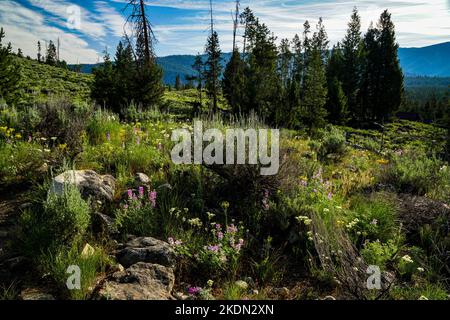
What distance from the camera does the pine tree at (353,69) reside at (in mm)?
41819

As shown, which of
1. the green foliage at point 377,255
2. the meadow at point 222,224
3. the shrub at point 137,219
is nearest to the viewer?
the meadow at point 222,224

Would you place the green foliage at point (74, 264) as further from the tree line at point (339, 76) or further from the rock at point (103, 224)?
the tree line at point (339, 76)

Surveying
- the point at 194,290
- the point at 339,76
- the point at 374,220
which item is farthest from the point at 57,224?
the point at 339,76

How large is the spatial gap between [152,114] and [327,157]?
548 centimetres

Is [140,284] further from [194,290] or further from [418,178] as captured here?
[418,178]

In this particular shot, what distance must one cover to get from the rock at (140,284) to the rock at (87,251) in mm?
327

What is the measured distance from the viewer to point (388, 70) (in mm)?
41188

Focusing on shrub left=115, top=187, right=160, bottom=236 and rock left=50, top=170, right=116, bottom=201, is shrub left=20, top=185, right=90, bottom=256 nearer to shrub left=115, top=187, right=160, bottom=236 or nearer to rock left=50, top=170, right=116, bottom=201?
shrub left=115, top=187, right=160, bottom=236

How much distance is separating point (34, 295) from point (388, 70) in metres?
47.2

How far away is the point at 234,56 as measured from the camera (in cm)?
3186

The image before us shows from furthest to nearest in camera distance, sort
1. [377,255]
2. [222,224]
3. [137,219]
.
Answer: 1. [222,224]
2. [137,219]
3. [377,255]

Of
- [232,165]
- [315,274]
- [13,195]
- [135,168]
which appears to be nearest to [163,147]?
[135,168]

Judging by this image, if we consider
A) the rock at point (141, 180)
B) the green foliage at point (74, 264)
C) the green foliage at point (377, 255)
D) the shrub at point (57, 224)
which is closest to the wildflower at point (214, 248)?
the green foliage at point (74, 264)
